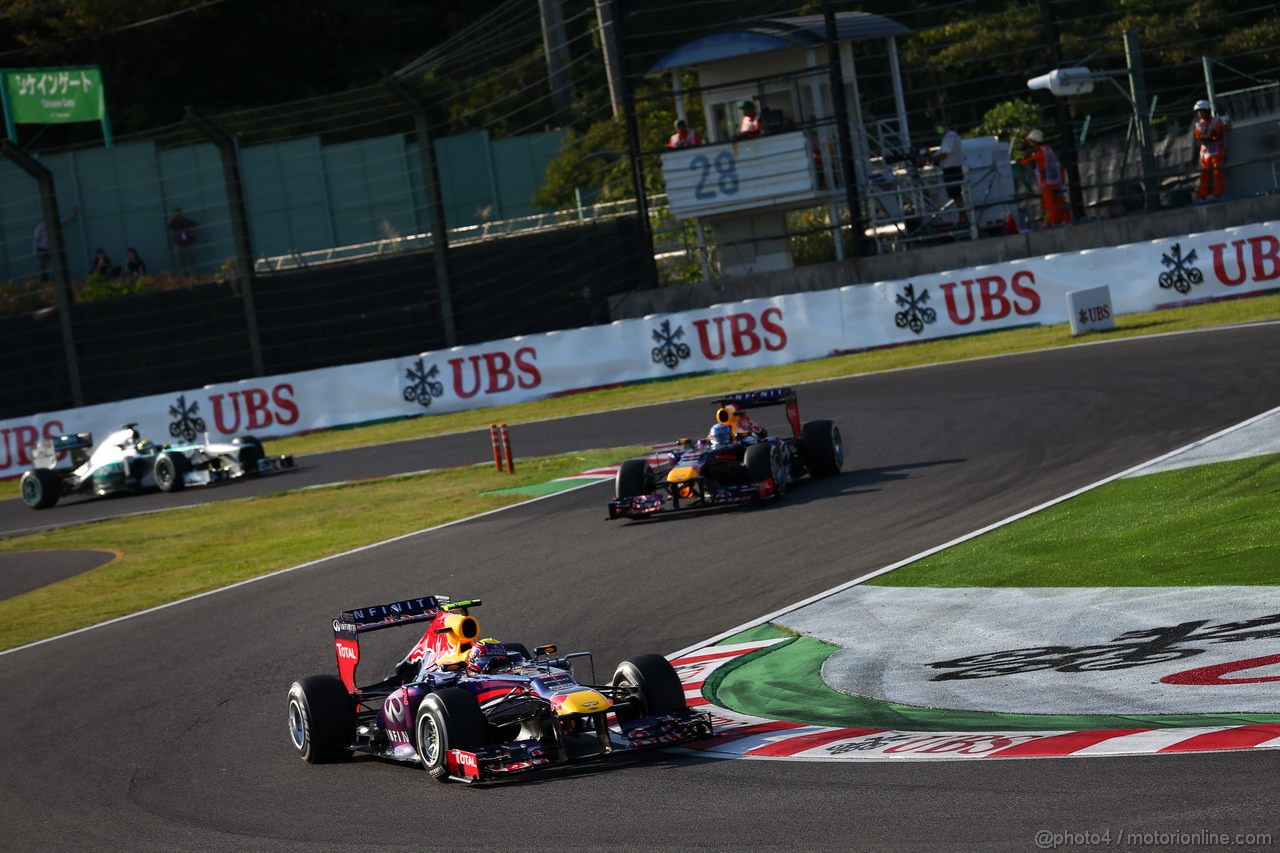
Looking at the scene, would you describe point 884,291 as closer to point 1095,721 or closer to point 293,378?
point 293,378

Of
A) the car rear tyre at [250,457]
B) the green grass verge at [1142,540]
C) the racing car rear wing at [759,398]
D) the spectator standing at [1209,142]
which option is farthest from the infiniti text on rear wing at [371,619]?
the spectator standing at [1209,142]

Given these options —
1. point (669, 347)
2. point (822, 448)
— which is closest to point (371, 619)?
point (822, 448)

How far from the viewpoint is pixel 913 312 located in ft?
87.4

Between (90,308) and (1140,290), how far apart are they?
21.7 m

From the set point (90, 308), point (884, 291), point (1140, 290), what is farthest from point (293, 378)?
point (1140, 290)

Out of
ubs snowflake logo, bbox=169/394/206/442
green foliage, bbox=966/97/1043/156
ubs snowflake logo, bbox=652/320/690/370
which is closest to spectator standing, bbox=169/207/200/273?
ubs snowflake logo, bbox=169/394/206/442

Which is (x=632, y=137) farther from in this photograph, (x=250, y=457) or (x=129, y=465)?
(x=129, y=465)

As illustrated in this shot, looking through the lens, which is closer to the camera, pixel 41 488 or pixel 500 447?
pixel 500 447

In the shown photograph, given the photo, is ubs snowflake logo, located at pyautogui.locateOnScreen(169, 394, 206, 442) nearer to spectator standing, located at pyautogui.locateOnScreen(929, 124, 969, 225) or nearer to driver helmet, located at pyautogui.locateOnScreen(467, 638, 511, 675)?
spectator standing, located at pyautogui.locateOnScreen(929, 124, 969, 225)

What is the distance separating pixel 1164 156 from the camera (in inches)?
1270

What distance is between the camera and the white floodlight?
83.6 feet

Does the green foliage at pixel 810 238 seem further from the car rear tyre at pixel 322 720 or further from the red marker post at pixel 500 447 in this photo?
the car rear tyre at pixel 322 720

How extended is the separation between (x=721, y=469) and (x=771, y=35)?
58.8 ft

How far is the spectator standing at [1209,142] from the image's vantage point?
86.5ft
